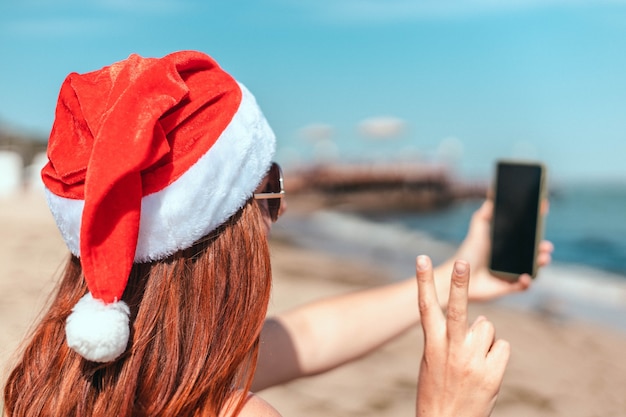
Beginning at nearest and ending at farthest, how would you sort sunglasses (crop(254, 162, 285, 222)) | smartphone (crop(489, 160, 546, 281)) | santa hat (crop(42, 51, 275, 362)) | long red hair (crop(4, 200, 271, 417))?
santa hat (crop(42, 51, 275, 362)) → long red hair (crop(4, 200, 271, 417)) → sunglasses (crop(254, 162, 285, 222)) → smartphone (crop(489, 160, 546, 281))

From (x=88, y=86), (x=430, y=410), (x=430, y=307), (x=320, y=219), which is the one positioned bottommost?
(x=320, y=219)

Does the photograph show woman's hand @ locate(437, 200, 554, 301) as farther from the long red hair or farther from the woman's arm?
the long red hair

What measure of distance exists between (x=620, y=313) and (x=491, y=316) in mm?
2195

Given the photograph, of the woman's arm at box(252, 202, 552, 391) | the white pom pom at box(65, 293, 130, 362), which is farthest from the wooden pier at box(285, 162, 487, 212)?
the white pom pom at box(65, 293, 130, 362)

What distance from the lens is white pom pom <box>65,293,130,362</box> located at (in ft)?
3.60

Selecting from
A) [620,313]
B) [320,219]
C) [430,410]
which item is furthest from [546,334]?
[320,219]

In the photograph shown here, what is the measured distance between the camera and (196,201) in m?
1.19

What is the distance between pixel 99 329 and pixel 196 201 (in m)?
0.28

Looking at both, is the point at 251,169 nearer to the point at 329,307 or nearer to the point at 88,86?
the point at 88,86

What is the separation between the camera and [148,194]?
1163mm

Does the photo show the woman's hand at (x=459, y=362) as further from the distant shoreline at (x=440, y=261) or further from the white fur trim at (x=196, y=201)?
the distant shoreline at (x=440, y=261)

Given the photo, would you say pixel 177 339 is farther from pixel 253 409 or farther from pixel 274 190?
pixel 274 190

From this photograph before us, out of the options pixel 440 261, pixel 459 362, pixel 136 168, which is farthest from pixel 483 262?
pixel 440 261

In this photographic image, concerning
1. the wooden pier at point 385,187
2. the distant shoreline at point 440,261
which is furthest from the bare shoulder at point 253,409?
the wooden pier at point 385,187
